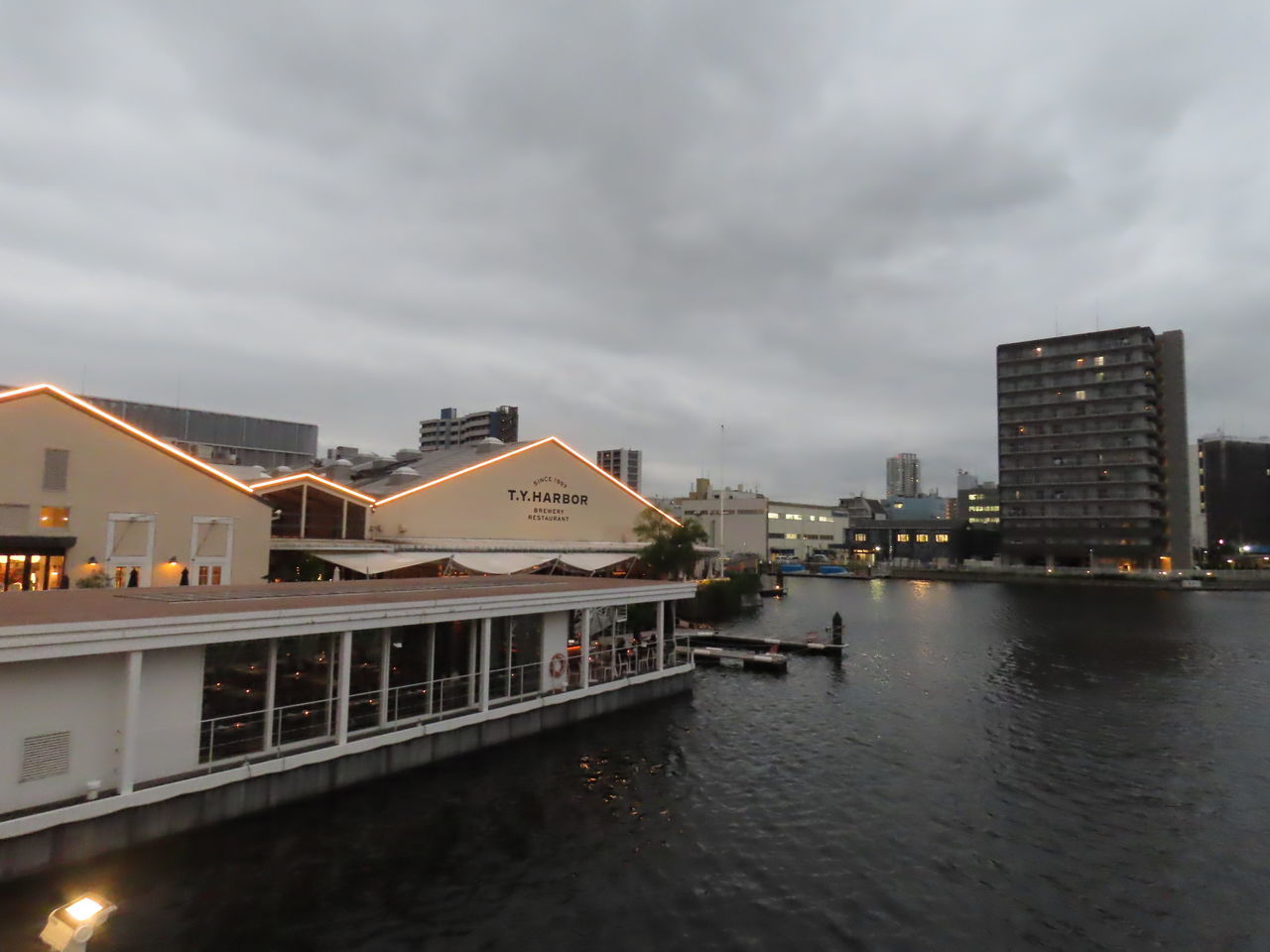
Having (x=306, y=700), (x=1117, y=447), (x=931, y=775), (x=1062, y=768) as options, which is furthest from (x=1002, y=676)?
(x=1117, y=447)

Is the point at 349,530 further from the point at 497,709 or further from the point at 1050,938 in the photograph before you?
the point at 1050,938

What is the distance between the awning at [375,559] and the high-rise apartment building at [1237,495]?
179668mm

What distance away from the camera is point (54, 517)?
27.3 m

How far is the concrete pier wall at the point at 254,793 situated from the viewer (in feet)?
43.1

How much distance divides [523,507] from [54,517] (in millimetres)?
28799

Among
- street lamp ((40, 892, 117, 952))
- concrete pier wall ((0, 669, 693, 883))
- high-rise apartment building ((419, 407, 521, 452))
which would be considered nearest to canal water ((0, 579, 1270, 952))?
concrete pier wall ((0, 669, 693, 883))

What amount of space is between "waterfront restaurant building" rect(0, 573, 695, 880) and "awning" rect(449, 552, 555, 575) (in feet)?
48.9

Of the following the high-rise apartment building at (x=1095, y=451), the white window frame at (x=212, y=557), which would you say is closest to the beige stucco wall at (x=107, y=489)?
the white window frame at (x=212, y=557)

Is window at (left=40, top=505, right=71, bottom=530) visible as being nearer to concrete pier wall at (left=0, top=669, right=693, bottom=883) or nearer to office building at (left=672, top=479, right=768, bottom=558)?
concrete pier wall at (left=0, top=669, right=693, bottom=883)

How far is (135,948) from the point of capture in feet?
38.2

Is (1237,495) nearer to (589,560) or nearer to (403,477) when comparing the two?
(589,560)

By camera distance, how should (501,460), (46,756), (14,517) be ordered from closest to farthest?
(46,756) → (14,517) → (501,460)

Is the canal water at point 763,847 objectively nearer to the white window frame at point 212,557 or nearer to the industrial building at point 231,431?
the white window frame at point 212,557

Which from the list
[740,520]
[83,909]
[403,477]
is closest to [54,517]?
[403,477]
